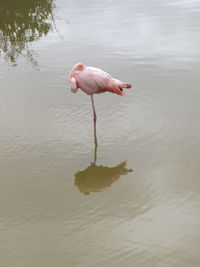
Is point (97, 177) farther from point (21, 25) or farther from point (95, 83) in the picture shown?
point (21, 25)

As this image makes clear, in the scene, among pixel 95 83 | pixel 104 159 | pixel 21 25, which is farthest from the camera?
pixel 21 25

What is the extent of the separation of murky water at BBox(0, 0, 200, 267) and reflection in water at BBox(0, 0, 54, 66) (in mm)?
103

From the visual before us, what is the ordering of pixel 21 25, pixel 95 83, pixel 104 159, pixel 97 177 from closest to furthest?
pixel 97 177 < pixel 104 159 < pixel 95 83 < pixel 21 25

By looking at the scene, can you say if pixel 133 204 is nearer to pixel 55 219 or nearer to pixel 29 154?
pixel 55 219

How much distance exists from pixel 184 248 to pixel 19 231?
3.37 ft

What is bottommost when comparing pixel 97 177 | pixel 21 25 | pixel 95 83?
pixel 97 177

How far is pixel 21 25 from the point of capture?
8258mm

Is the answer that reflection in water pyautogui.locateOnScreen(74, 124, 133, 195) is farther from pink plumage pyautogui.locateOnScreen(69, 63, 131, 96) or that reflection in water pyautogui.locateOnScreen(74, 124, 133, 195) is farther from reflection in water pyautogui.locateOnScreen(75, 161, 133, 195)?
pink plumage pyautogui.locateOnScreen(69, 63, 131, 96)

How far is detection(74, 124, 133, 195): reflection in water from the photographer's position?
121 inches

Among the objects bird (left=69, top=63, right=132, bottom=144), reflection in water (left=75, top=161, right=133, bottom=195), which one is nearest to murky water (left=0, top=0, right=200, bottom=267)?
reflection in water (left=75, top=161, right=133, bottom=195)

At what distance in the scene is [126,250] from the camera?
2.38m

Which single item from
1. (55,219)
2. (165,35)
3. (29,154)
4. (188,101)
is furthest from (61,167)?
(165,35)

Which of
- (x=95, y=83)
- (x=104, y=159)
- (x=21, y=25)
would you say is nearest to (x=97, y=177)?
(x=104, y=159)

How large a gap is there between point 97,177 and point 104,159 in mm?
262
